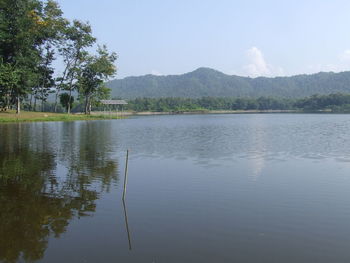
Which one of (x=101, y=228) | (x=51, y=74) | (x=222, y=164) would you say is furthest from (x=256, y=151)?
(x=51, y=74)

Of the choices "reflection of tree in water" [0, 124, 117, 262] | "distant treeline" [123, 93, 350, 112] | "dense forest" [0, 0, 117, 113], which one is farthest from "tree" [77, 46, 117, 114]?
"distant treeline" [123, 93, 350, 112]

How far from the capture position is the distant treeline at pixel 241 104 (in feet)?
520

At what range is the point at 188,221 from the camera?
10297mm

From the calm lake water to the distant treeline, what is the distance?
491ft

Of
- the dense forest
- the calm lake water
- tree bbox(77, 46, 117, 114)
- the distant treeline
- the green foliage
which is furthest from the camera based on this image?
the green foliage

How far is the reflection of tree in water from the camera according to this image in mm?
8906

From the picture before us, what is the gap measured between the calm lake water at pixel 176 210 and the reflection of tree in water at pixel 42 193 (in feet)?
0.11

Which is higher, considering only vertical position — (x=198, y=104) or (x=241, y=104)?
(x=241, y=104)

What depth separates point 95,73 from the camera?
81438mm

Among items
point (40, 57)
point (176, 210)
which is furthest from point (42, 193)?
point (40, 57)

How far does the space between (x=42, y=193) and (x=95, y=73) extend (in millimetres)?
71019

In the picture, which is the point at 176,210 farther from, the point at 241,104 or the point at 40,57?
the point at 241,104

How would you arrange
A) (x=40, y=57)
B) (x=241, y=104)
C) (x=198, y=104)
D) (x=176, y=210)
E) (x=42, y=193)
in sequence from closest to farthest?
(x=176, y=210), (x=42, y=193), (x=40, y=57), (x=198, y=104), (x=241, y=104)

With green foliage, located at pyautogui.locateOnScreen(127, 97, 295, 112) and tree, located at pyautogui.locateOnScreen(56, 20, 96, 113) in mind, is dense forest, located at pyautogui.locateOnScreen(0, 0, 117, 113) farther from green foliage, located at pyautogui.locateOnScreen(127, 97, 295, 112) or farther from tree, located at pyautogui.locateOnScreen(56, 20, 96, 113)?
green foliage, located at pyautogui.locateOnScreen(127, 97, 295, 112)
